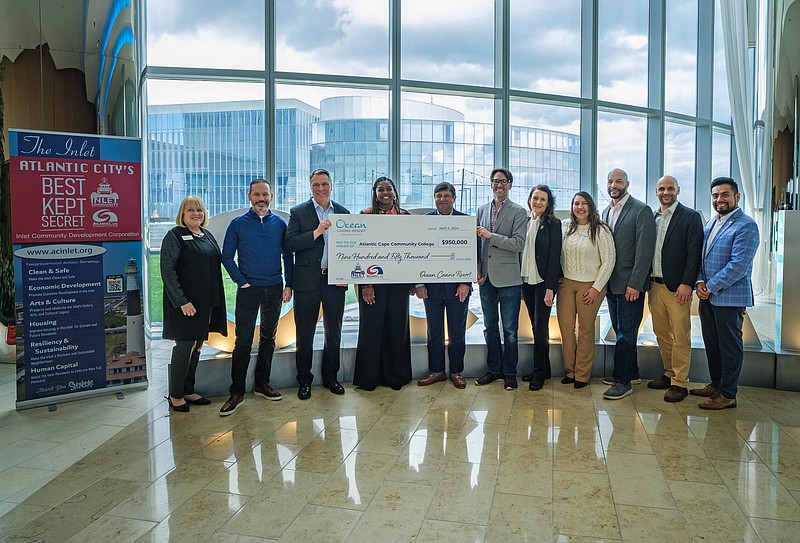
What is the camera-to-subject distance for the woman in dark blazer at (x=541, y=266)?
436 cm

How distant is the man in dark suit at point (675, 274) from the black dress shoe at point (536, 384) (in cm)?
89

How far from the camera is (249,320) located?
160 inches

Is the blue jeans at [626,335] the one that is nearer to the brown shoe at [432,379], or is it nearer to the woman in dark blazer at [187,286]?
the brown shoe at [432,379]

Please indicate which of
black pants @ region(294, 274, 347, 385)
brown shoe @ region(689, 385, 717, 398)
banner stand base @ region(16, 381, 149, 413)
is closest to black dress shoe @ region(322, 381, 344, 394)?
black pants @ region(294, 274, 347, 385)

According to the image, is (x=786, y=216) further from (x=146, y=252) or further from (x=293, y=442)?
(x=146, y=252)

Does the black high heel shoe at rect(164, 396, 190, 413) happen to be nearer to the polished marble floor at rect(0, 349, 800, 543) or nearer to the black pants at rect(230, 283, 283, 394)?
the polished marble floor at rect(0, 349, 800, 543)

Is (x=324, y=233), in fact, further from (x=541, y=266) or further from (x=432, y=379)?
(x=541, y=266)

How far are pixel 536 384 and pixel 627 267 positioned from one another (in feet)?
3.66

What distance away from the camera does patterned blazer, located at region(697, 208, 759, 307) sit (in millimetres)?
3820

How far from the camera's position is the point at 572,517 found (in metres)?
2.45

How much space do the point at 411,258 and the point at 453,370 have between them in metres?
0.97

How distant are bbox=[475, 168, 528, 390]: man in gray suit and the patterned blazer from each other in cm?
131

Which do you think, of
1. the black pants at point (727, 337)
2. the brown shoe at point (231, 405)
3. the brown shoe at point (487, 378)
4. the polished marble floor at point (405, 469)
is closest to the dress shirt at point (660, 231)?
the black pants at point (727, 337)

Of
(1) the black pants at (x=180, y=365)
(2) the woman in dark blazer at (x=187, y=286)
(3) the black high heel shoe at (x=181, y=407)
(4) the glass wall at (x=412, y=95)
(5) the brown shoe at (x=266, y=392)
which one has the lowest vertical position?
(3) the black high heel shoe at (x=181, y=407)
